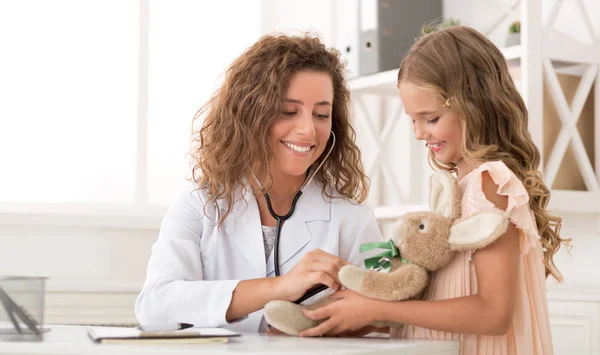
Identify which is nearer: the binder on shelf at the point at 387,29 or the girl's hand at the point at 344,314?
the girl's hand at the point at 344,314

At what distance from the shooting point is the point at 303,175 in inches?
76.4

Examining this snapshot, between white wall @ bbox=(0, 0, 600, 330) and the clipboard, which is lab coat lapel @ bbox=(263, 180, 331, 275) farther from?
white wall @ bbox=(0, 0, 600, 330)

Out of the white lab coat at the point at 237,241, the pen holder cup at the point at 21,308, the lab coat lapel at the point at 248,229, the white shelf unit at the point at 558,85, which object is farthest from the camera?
the white shelf unit at the point at 558,85

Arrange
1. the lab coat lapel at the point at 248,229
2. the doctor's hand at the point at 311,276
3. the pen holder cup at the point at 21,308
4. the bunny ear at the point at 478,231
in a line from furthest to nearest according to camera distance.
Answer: the lab coat lapel at the point at 248,229 → the doctor's hand at the point at 311,276 → the bunny ear at the point at 478,231 → the pen holder cup at the point at 21,308

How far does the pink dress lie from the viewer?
1.40 m

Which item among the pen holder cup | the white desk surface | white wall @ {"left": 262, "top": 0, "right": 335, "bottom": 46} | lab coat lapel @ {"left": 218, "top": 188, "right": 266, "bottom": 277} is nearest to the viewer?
the white desk surface

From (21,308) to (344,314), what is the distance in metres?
0.53

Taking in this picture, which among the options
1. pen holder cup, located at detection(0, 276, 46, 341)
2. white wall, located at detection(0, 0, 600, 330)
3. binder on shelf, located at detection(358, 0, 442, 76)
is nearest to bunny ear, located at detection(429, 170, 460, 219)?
pen holder cup, located at detection(0, 276, 46, 341)

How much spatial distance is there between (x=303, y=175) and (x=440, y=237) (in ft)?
1.98

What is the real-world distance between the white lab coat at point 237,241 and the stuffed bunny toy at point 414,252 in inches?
10.4

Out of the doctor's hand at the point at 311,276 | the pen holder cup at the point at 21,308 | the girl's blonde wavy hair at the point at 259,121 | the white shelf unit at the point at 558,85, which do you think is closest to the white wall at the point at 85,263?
the white shelf unit at the point at 558,85

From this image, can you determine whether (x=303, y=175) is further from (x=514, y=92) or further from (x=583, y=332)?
(x=583, y=332)

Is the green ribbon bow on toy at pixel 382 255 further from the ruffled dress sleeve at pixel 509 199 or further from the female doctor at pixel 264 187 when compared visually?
the female doctor at pixel 264 187

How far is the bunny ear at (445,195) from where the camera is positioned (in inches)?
57.0
